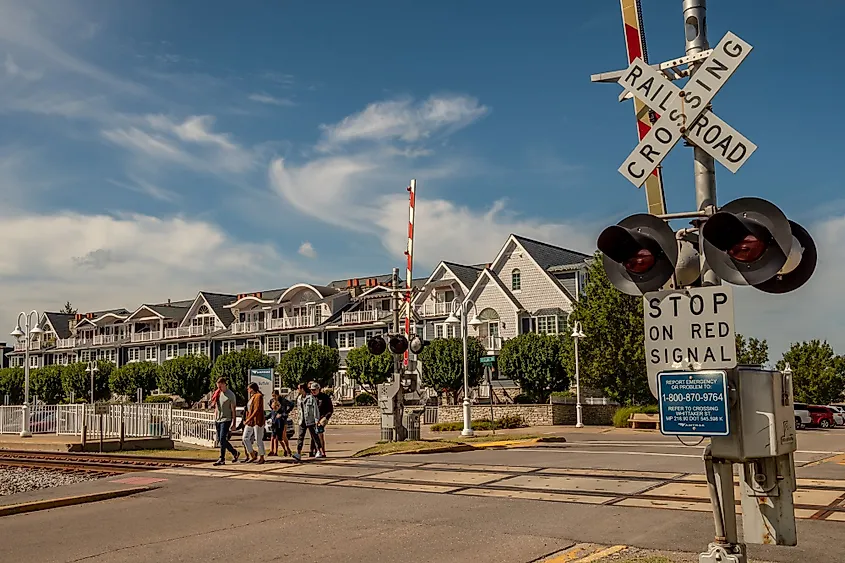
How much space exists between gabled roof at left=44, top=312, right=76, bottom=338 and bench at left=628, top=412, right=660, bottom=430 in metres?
80.8

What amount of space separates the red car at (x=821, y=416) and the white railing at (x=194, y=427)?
29379mm

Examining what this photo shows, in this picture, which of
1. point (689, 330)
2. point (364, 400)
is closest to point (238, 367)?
point (364, 400)

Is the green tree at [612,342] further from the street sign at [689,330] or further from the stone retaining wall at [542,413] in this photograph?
the street sign at [689,330]

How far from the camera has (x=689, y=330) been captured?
525 centimetres

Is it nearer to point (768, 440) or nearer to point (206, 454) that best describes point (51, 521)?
point (768, 440)

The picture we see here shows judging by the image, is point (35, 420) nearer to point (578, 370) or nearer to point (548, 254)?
point (578, 370)

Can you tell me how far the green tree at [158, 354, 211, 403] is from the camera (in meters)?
68.9

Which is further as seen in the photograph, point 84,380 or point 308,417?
point 84,380

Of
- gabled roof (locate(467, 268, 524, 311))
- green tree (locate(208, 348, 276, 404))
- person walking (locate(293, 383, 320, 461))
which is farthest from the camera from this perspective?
green tree (locate(208, 348, 276, 404))

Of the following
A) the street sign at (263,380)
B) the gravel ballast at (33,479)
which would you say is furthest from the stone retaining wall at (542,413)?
the gravel ballast at (33,479)

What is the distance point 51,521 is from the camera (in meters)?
10.1

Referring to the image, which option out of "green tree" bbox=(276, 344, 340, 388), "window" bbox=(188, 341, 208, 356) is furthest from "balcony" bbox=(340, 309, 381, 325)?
"window" bbox=(188, 341, 208, 356)

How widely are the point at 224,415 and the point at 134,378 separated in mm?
60212

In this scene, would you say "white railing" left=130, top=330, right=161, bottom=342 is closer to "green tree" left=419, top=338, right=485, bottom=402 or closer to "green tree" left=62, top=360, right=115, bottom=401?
"green tree" left=62, top=360, right=115, bottom=401
